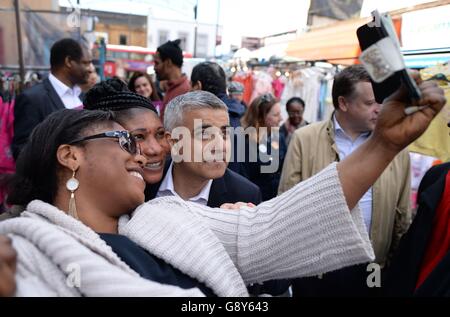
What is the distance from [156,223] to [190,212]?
134 mm

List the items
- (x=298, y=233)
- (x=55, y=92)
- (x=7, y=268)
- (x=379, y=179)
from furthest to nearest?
(x=55, y=92) → (x=379, y=179) → (x=298, y=233) → (x=7, y=268)

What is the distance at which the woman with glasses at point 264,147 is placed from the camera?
3.26 m

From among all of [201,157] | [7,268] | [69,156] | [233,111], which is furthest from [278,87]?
[7,268]

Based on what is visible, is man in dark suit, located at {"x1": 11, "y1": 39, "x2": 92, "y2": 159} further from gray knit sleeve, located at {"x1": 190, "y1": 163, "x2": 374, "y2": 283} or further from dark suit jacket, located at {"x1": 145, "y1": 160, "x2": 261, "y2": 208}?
gray knit sleeve, located at {"x1": 190, "y1": 163, "x2": 374, "y2": 283}

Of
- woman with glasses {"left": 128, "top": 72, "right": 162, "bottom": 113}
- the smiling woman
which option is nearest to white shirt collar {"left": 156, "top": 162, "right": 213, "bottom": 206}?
the smiling woman

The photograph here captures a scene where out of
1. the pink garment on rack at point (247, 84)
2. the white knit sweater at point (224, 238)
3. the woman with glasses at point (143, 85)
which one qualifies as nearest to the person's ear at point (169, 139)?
the white knit sweater at point (224, 238)

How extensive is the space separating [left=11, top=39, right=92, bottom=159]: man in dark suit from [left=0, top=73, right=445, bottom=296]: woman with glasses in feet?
6.13

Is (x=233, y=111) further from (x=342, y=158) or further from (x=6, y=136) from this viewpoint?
(x=6, y=136)

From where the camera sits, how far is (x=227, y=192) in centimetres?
214

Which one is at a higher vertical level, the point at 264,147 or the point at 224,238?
the point at 224,238

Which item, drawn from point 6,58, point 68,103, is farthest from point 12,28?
point 68,103

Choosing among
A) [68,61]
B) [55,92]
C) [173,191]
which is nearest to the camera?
[173,191]

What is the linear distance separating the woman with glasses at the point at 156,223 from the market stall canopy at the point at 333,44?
439 cm
